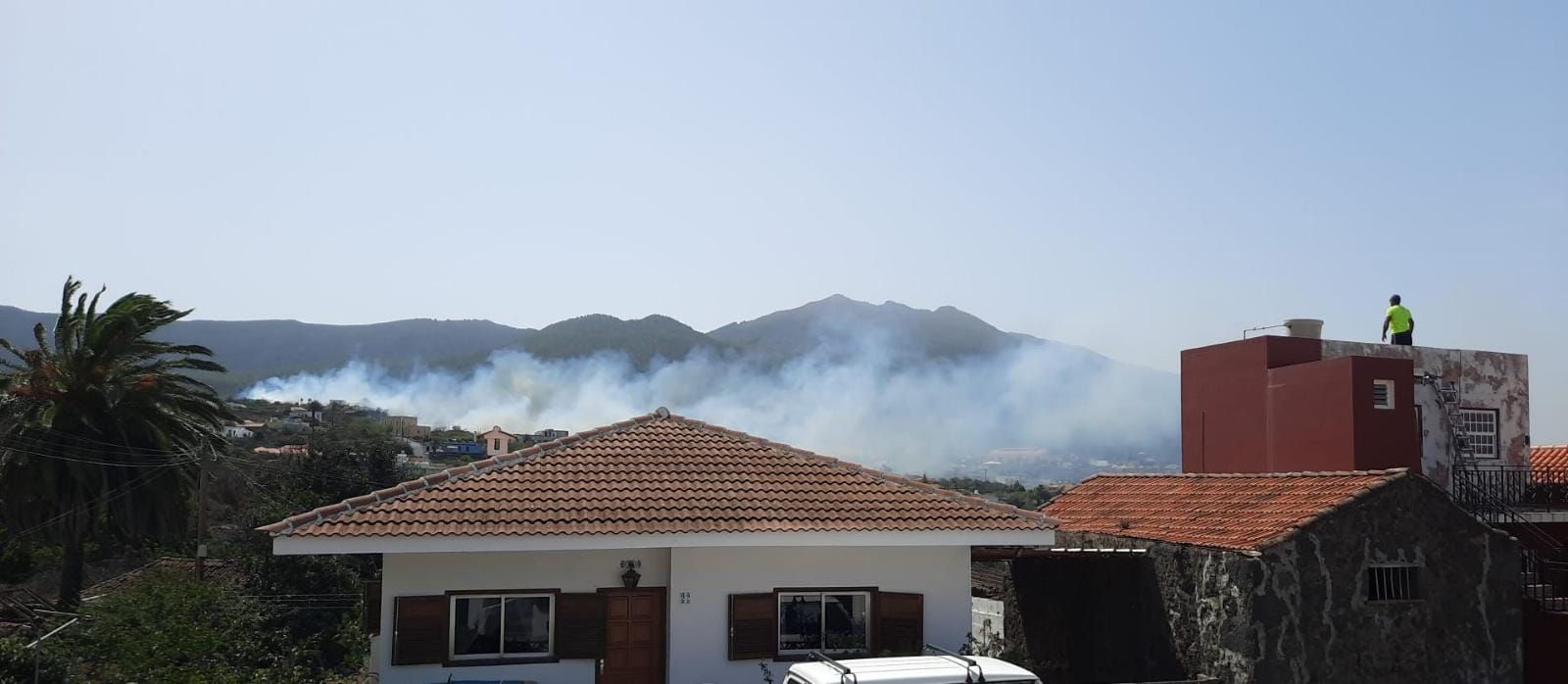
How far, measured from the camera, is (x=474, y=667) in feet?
50.3

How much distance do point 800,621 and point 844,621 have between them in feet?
2.09

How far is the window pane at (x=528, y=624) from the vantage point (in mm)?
15750

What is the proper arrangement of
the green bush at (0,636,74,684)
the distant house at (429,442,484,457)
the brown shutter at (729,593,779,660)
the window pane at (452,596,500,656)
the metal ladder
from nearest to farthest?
1. the green bush at (0,636,74,684)
2. the window pane at (452,596,500,656)
3. the brown shutter at (729,593,779,660)
4. the metal ladder
5. the distant house at (429,442,484,457)

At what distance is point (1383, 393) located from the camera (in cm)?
2378

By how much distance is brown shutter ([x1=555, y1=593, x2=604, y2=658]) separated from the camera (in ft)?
51.1

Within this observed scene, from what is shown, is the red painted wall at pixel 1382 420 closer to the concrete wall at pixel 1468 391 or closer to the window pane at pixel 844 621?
the concrete wall at pixel 1468 391

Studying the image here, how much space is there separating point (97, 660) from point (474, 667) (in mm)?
6184

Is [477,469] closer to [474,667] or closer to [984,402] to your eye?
[474,667]

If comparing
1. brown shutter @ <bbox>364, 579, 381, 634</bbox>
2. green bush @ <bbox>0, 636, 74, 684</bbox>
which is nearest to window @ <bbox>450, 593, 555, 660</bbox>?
brown shutter @ <bbox>364, 579, 381, 634</bbox>

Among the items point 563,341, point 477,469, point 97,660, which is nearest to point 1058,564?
point 477,469

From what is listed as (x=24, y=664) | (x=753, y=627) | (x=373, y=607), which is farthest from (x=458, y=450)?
(x=753, y=627)

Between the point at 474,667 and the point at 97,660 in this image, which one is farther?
the point at 97,660

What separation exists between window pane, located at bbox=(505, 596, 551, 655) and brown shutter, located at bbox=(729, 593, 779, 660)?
8.22 ft

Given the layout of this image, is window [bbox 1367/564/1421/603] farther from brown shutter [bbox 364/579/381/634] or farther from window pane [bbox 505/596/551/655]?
brown shutter [bbox 364/579/381/634]
